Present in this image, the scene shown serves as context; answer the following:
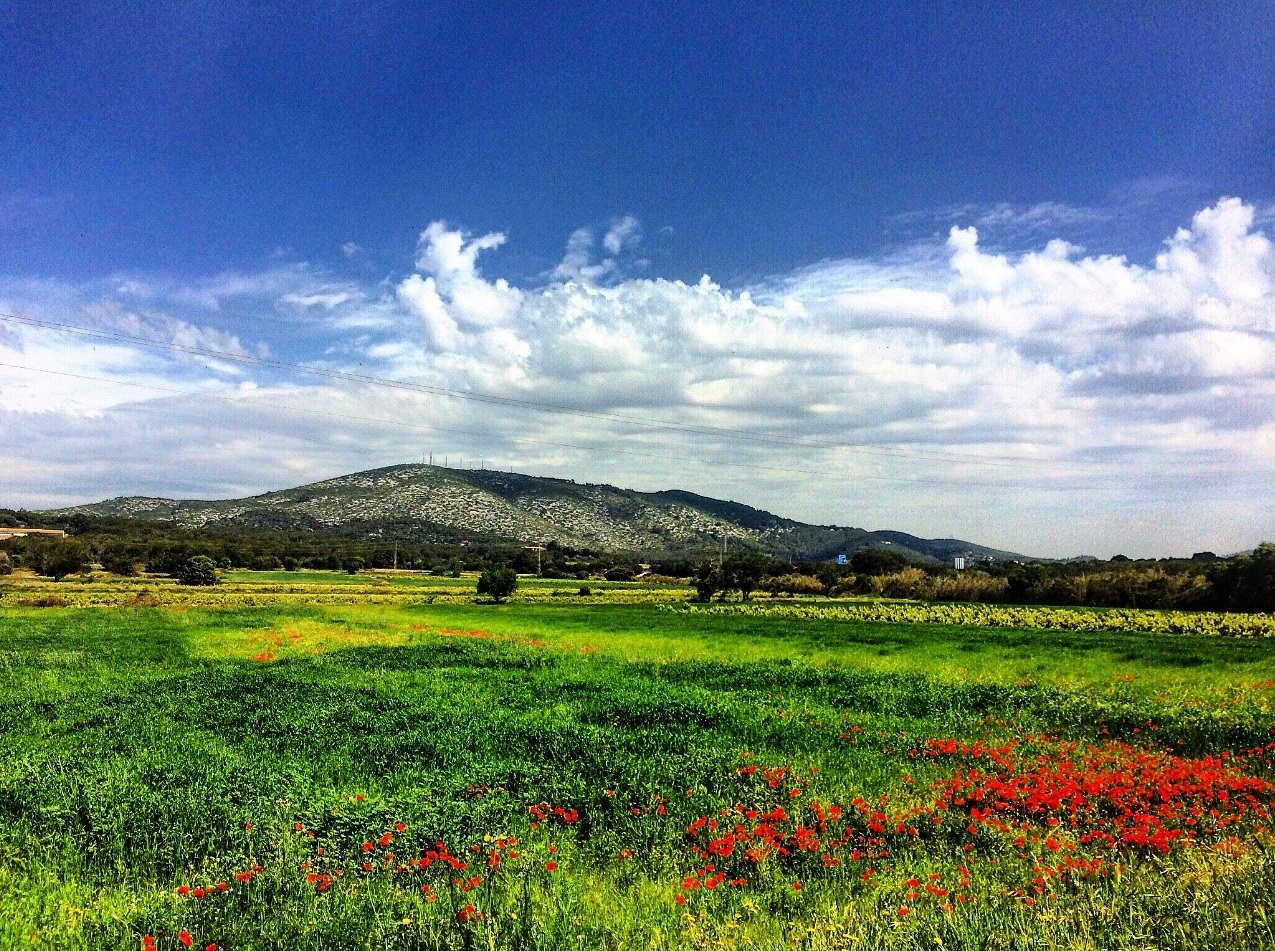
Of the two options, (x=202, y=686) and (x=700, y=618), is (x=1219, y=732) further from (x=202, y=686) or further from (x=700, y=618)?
(x=700, y=618)

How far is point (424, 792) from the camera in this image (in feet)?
33.1

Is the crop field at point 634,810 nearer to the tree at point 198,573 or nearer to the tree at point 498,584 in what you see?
the tree at point 498,584

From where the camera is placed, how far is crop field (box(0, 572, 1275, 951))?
20.6ft

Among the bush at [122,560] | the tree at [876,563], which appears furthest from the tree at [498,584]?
the bush at [122,560]

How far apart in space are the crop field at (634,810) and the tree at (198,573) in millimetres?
87866

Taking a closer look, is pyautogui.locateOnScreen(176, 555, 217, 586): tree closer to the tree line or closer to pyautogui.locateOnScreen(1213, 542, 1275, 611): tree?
the tree line

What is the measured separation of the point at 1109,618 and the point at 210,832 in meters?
62.1

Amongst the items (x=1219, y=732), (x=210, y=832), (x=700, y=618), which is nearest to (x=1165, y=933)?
(x=210, y=832)

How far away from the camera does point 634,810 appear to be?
948cm

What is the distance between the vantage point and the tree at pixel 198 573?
99.4 meters

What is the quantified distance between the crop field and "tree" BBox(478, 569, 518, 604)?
55.7 metres

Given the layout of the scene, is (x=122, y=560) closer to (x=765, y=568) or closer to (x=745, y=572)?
(x=745, y=572)

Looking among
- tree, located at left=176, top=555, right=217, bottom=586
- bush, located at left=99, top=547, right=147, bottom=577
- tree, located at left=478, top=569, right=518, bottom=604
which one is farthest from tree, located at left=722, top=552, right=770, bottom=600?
bush, located at left=99, top=547, right=147, bottom=577

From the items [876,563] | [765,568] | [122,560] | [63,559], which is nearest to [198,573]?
[63,559]
